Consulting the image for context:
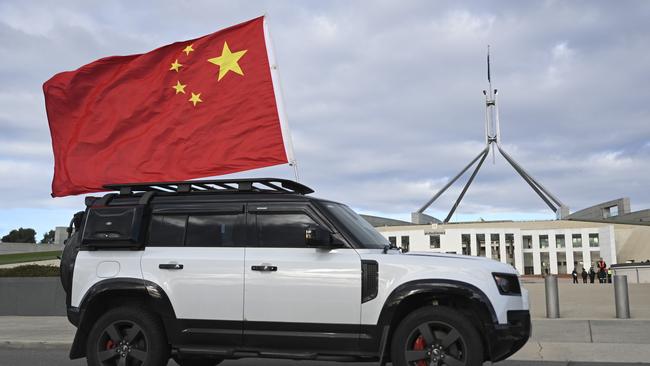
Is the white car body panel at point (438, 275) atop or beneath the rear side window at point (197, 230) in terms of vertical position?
beneath

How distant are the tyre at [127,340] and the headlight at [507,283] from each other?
3.43 meters

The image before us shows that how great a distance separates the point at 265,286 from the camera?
6102 mm

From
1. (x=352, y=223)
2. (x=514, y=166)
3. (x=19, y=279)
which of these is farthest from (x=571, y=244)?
(x=352, y=223)

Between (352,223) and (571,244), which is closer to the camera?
(352,223)

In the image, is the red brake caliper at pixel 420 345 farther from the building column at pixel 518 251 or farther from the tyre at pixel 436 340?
the building column at pixel 518 251

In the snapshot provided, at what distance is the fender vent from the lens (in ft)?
19.3

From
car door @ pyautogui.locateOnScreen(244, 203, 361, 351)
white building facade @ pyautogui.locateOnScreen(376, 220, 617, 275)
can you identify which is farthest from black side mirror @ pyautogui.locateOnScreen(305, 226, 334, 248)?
white building facade @ pyautogui.locateOnScreen(376, 220, 617, 275)

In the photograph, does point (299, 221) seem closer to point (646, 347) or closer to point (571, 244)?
point (646, 347)

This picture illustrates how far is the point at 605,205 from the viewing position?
4023 inches

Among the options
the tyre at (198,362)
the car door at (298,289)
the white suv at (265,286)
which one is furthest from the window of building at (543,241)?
the car door at (298,289)

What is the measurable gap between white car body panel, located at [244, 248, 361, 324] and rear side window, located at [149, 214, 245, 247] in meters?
0.36

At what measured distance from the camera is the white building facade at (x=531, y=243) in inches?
2739

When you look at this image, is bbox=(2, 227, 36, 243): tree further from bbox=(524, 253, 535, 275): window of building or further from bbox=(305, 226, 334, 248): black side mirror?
bbox=(305, 226, 334, 248): black side mirror

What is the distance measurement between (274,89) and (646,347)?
7209mm
